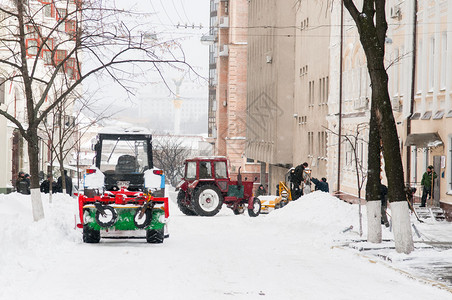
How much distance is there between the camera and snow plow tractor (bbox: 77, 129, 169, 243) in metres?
18.3

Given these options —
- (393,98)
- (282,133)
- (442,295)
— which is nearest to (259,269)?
(442,295)

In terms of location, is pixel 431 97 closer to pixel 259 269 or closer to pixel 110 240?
pixel 110 240

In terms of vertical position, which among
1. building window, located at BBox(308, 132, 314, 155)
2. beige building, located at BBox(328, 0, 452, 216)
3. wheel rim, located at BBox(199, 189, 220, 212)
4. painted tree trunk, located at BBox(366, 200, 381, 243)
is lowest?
wheel rim, located at BBox(199, 189, 220, 212)

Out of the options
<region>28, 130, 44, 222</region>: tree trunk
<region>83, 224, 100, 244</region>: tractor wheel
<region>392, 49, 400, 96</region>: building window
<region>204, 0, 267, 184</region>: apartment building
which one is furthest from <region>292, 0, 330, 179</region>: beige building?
<region>83, 224, 100, 244</region>: tractor wheel

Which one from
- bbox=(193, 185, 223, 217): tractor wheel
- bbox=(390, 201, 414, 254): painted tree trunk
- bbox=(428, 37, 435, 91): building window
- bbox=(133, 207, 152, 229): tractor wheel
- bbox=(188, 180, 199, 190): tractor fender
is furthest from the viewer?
bbox=(188, 180, 199, 190): tractor fender

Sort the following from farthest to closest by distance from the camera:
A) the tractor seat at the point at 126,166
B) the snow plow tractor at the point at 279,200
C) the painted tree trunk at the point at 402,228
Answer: the snow plow tractor at the point at 279,200 → the tractor seat at the point at 126,166 → the painted tree trunk at the point at 402,228

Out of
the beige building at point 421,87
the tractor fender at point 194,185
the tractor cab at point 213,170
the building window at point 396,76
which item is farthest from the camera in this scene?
the building window at point 396,76

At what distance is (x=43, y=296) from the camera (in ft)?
34.7

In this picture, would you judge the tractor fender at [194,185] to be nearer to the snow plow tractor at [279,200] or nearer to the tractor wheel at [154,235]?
the snow plow tractor at [279,200]

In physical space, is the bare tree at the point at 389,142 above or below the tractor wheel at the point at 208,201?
above

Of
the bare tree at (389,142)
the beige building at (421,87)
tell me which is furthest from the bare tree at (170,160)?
the bare tree at (389,142)

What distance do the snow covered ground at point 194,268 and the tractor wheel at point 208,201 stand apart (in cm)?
937

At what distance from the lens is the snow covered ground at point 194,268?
37.1 ft

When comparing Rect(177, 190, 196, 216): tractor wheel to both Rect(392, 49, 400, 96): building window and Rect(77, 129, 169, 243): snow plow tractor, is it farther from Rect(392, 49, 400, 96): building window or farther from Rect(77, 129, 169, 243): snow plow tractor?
Rect(77, 129, 169, 243): snow plow tractor
